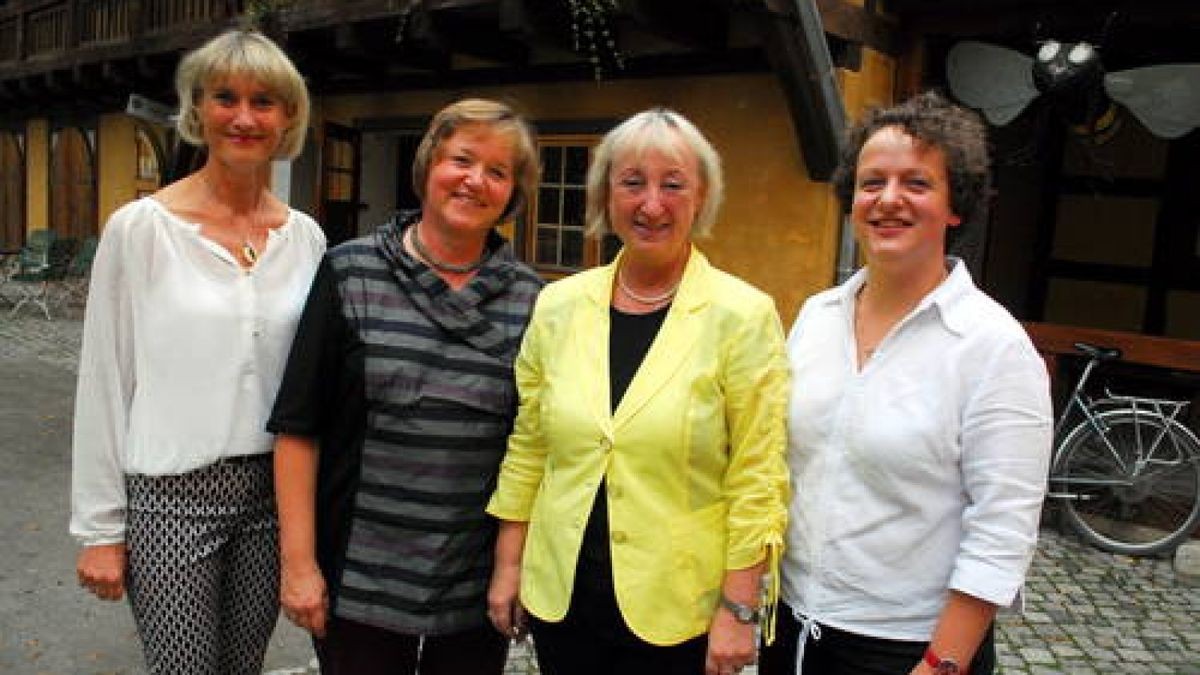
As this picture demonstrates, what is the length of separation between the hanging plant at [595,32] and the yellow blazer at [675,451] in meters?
3.99

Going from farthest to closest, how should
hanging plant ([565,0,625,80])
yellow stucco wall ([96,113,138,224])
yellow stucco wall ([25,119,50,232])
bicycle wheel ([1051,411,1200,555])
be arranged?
yellow stucco wall ([25,119,50,232]), yellow stucco wall ([96,113,138,224]), hanging plant ([565,0,625,80]), bicycle wheel ([1051,411,1200,555])

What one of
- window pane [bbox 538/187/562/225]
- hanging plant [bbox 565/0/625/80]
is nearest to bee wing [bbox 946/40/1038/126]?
hanging plant [bbox 565/0/625/80]

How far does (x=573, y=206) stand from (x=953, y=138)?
5.97 meters

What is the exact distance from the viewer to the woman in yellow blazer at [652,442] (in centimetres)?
177

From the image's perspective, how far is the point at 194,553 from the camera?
6.35 ft

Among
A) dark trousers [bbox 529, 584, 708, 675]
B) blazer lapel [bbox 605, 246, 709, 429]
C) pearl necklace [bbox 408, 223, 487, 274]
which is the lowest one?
dark trousers [bbox 529, 584, 708, 675]

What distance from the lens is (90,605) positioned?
3727 mm

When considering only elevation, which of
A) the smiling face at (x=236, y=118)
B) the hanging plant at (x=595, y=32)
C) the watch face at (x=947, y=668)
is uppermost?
the hanging plant at (x=595, y=32)

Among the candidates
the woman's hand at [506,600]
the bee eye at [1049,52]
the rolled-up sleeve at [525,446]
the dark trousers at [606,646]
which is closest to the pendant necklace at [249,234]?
the rolled-up sleeve at [525,446]

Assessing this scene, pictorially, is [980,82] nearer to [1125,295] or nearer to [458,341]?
[1125,295]

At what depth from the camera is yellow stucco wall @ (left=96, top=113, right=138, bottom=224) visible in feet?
42.7

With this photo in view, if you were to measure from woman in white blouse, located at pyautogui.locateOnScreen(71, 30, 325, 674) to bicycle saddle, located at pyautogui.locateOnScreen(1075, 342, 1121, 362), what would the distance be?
455 centimetres

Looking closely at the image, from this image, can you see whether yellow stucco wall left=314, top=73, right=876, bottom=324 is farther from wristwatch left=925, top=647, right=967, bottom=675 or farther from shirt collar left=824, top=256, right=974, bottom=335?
wristwatch left=925, top=647, right=967, bottom=675

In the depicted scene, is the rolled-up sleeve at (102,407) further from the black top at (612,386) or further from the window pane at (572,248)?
the window pane at (572,248)
